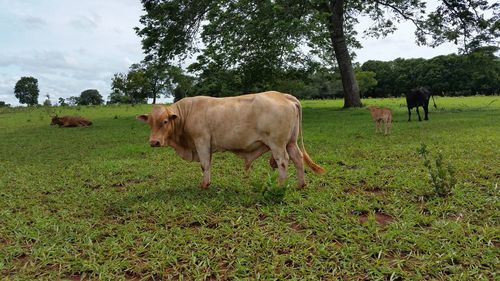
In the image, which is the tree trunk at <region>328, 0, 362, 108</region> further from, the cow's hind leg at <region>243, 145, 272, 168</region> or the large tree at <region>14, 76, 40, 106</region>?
the large tree at <region>14, 76, 40, 106</region>

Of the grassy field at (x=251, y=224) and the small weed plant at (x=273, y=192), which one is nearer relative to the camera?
the grassy field at (x=251, y=224)

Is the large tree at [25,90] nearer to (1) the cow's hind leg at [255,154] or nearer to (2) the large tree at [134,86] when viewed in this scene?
(2) the large tree at [134,86]

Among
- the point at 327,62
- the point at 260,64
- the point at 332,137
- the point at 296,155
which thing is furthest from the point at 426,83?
the point at 296,155

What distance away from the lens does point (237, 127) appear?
5.32 m

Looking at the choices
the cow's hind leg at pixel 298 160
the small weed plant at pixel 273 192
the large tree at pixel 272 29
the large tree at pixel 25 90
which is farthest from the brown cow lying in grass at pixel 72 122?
the large tree at pixel 25 90

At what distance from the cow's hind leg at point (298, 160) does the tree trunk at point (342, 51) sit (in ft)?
58.0

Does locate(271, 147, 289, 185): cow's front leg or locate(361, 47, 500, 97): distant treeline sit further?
locate(361, 47, 500, 97): distant treeline

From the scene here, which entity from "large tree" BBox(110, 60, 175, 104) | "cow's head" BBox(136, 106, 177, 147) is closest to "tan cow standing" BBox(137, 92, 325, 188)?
"cow's head" BBox(136, 106, 177, 147)

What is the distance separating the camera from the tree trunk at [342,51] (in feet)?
73.0

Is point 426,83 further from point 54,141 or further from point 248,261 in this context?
point 248,261

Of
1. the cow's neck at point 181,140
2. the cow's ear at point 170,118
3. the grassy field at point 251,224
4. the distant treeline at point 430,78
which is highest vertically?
the distant treeline at point 430,78

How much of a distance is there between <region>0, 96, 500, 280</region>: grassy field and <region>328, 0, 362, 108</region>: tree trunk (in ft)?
53.5

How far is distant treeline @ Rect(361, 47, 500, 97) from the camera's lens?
64.8 meters

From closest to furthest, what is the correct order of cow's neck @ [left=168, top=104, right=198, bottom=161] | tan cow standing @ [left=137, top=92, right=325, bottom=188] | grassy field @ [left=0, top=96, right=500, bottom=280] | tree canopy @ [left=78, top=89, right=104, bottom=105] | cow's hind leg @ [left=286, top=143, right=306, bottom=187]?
grassy field @ [left=0, top=96, right=500, bottom=280], tan cow standing @ [left=137, top=92, right=325, bottom=188], cow's hind leg @ [left=286, top=143, right=306, bottom=187], cow's neck @ [left=168, top=104, right=198, bottom=161], tree canopy @ [left=78, top=89, right=104, bottom=105]
